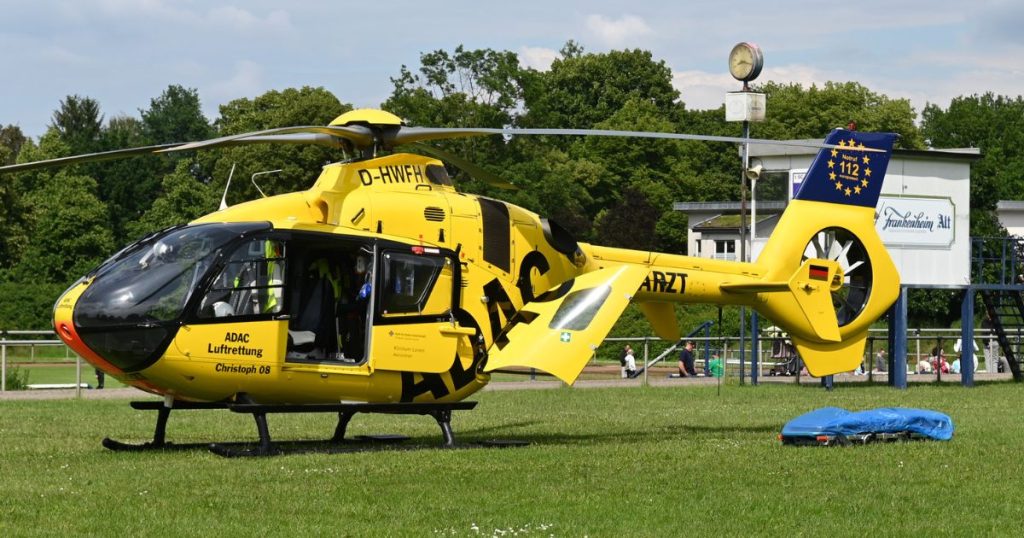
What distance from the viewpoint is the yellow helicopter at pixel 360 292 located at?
15.9 metres

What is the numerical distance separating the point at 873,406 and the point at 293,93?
181 ft

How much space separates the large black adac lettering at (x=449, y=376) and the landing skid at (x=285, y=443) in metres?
0.23

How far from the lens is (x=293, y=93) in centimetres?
7675

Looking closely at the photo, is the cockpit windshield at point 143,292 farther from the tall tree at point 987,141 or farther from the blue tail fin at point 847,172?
the tall tree at point 987,141

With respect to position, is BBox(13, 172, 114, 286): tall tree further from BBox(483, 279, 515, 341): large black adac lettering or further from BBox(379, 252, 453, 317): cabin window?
BBox(379, 252, 453, 317): cabin window

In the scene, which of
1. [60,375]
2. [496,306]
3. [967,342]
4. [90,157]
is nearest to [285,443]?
[496,306]

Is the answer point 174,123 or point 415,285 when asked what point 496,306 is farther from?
point 174,123

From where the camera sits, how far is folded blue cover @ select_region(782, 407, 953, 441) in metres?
17.9

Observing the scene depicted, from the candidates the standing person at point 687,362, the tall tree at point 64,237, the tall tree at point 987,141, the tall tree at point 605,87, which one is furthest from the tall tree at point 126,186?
the standing person at point 687,362

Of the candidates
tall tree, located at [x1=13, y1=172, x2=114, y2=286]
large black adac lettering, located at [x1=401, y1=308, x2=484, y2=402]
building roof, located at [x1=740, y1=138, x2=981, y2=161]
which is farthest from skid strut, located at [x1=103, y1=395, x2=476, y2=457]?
tall tree, located at [x1=13, y1=172, x2=114, y2=286]

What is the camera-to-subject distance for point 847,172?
2206cm

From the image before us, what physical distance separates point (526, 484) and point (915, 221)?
23319 mm

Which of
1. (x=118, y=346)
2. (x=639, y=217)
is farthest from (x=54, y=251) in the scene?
(x=118, y=346)

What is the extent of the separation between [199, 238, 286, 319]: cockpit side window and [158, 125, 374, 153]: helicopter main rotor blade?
1190 mm
